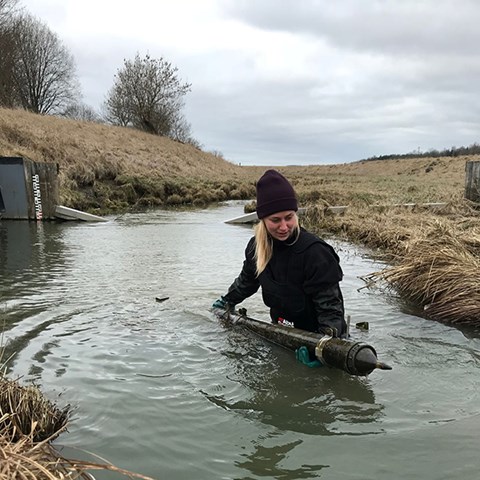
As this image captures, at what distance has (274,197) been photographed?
14.1 feet

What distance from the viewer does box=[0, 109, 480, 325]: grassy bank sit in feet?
22.2

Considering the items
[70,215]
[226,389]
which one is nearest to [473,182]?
[70,215]

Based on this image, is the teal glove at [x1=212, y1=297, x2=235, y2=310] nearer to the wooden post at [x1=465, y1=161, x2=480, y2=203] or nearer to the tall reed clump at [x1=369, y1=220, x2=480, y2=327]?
the tall reed clump at [x1=369, y1=220, x2=480, y2=327]

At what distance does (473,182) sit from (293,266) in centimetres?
1188

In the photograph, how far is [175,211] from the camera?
22.2 metres

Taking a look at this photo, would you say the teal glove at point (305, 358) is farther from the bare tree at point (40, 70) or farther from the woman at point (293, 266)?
the bare tree at point (40, 70)

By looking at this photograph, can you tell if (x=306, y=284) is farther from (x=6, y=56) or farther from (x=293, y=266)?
(x=6, y=56)

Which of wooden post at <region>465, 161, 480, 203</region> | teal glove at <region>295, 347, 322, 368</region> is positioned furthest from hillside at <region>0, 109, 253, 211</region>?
teal glove at <region>295, 347, 322, 368</region>

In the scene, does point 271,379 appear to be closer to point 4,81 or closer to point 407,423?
point 407,423

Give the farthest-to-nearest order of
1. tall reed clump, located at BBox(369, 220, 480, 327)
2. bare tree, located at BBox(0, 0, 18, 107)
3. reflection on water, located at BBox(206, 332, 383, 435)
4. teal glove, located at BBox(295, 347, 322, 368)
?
bare tree, located at BBox(0, 0, 18, 107) → tall reed clump, located at BBox(369, 220, 480, 327) → teal glove, located at BBox(295, 347, 322, 368) → reflection on water, located at BBox(206, 332, 383, 435)

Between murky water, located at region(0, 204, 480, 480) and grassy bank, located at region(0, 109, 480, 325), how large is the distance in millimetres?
631

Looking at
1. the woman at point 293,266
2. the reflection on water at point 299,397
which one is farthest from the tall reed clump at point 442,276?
the reflection on water at point 299,397

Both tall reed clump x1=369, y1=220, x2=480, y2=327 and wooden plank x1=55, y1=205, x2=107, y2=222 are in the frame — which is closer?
tall reed clump x1=369, y1=220, x2=480, y2=327

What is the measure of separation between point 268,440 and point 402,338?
2607 millimetres
